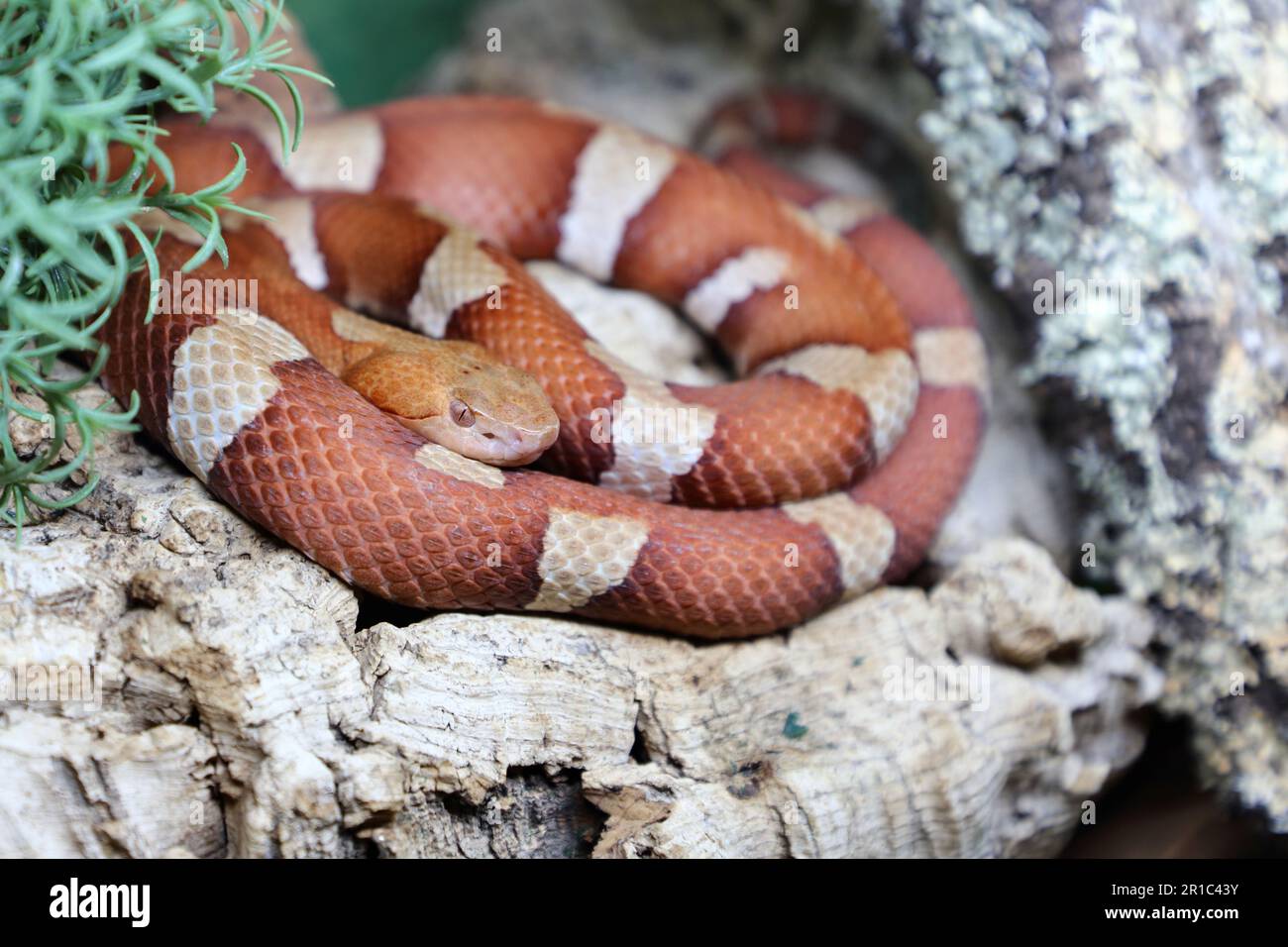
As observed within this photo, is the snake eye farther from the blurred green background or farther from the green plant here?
the blurred green background

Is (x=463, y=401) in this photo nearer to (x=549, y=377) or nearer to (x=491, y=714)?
(x=549, y=377)

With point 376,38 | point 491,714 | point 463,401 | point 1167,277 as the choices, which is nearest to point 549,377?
point 463,401

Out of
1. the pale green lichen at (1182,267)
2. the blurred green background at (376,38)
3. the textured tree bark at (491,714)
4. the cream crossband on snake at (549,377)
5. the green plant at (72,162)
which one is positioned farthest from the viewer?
the blurred green background at (376,38)

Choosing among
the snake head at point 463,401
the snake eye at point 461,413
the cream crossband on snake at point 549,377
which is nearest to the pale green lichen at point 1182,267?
the cream crossband on snake at point 549,377

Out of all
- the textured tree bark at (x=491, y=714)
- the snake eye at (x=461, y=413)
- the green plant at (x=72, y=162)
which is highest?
the green plant at (x=72, y=162)

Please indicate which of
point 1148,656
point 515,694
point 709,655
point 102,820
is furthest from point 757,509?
point 102,820

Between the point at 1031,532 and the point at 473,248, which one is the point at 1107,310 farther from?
the point at 473,248

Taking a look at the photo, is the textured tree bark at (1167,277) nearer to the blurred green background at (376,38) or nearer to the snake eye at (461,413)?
the snake eye at (461,413)
